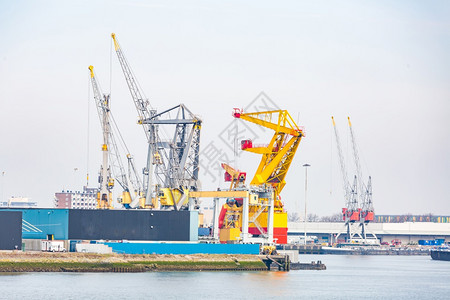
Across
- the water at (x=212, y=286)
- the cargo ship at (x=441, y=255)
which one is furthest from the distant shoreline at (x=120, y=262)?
the cargo ship at (x=441, y=255)

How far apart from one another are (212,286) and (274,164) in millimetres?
32761

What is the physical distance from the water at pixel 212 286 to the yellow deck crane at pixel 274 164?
10.4 m

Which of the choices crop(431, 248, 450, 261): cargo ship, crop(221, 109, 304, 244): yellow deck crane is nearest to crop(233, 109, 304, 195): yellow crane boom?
crop(221, 109, 304, 244): yellow deck crane

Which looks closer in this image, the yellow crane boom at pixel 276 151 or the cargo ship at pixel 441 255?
the yellow crane boom at pixel 276 151

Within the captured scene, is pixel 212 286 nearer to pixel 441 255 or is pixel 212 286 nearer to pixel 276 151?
pixel 276 151

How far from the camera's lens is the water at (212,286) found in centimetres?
7544

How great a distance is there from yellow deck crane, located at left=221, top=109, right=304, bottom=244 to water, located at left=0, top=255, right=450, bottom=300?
409 inches

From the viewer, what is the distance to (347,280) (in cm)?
9956

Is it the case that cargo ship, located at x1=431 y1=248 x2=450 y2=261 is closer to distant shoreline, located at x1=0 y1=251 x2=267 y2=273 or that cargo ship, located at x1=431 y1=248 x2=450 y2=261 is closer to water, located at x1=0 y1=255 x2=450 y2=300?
water, located at x1=0 y1=255 x2=450 y2=300

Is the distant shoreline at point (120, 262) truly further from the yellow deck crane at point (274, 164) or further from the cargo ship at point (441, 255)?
the cargo ship at point (441, 255)

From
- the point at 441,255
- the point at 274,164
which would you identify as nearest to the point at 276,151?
the point at 274,164

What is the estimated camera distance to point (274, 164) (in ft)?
→ 373

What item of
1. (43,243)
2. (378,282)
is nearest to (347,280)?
(378,282)

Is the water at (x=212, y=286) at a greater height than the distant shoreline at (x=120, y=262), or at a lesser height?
lesser
